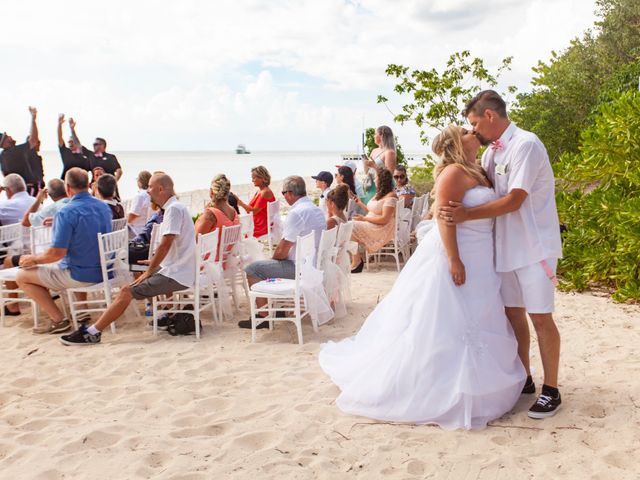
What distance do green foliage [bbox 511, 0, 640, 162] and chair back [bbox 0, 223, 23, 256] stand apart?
11.4 metres

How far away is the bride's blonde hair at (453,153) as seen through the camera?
3643 millimetres

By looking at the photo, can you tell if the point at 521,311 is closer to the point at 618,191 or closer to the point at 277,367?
the point at 277,367

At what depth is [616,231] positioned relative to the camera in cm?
640

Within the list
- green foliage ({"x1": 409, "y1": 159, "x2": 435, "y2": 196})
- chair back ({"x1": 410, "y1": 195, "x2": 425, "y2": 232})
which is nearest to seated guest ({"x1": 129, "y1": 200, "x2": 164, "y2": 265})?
chair back ({"x1": 410, "y1": 195, "x2": 425, "y2": 232})

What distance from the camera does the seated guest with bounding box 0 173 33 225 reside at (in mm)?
7246

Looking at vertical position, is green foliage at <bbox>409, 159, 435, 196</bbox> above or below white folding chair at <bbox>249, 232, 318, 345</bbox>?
above

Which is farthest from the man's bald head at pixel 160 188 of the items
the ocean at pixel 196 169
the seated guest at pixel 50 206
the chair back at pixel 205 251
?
the ocean at pixel 196 169

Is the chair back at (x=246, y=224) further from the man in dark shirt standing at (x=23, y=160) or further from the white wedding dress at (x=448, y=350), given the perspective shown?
the man in dark shirt standing at (x=23, y=160)

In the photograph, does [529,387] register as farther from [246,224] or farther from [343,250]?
[246,224]

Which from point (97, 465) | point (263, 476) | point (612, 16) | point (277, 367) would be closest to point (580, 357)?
point (277, 367)

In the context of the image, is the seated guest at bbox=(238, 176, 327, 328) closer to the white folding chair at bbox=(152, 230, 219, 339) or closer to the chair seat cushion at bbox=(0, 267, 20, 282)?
the white folding chair at bbox=(152, 230, 219, 339)

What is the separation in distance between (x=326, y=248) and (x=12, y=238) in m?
3.55

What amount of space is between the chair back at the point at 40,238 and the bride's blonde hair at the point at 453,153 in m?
4.14

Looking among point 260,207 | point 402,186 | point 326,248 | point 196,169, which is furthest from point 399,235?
point 196,169
